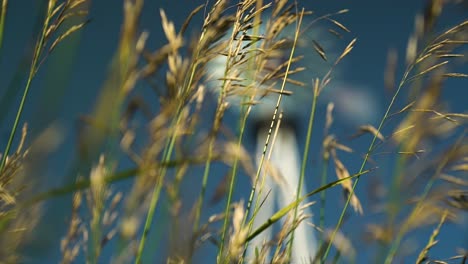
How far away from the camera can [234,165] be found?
171 centimetres

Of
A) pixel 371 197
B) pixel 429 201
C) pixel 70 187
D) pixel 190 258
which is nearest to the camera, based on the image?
pixel 70 187

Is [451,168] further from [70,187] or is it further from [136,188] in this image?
[70,187]

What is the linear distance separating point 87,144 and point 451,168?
1.14 metres

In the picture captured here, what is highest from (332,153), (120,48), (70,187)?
(120,48)

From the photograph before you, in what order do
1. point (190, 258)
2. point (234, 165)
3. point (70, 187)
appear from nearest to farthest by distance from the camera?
point (70, 187), point (190, 258), point (234, 165)

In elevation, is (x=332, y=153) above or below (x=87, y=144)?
below

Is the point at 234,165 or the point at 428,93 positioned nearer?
the point at 234,165

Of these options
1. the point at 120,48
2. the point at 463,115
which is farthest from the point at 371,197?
the point at 120,48

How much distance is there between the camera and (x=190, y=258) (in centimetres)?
148

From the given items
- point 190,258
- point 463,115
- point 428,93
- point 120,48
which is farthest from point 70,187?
point 428,93

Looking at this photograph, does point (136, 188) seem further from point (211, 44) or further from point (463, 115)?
point (463, 115)

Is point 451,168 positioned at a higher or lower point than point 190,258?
lower

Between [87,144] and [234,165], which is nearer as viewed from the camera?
[87,144]

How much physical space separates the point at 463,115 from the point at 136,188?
0.84 metres
